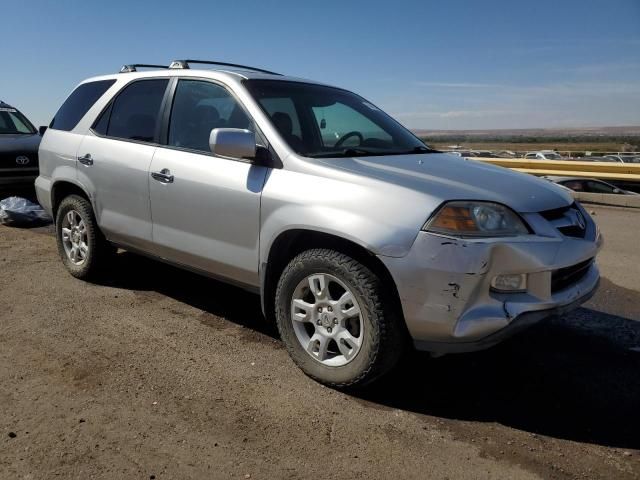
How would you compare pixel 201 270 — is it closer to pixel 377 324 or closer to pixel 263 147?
pixel 263 147

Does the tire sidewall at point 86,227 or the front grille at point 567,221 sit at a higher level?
the front grille at point 567,221

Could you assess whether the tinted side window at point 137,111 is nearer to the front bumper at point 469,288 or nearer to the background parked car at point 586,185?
the front bumper at point 469,288

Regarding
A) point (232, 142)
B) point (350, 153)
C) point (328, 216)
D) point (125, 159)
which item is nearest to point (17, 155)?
point (125, 159)

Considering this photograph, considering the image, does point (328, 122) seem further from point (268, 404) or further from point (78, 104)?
point (78, 104)

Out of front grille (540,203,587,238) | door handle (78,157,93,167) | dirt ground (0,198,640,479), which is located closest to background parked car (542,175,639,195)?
dirt ground (0,198,640,479)

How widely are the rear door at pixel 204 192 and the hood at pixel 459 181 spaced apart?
2.07 feet

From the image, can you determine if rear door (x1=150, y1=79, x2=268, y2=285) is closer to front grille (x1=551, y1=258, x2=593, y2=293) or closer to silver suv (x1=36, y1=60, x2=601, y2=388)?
silver suv (x1=36, y1=60, x2=601, y2=388)

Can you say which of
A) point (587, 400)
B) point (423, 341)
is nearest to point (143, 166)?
point (423, 341)

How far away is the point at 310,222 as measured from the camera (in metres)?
3.20

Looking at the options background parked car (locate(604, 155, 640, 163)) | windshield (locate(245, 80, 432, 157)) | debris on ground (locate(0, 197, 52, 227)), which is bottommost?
debris on ground (locate(0, 197, 52, 227))

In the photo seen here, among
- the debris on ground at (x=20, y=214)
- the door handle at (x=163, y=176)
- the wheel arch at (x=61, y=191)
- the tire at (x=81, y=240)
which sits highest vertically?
the door handle at (x=163, y=176)

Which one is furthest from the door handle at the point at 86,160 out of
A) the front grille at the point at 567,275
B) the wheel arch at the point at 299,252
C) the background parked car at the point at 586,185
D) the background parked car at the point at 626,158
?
the background parked car at the point at 626,158

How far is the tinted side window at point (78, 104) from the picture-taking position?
199 inches

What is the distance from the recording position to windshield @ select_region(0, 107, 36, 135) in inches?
392
